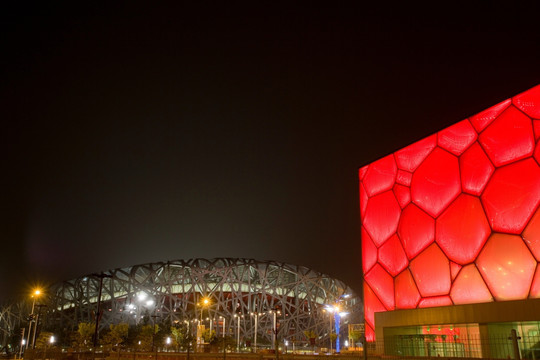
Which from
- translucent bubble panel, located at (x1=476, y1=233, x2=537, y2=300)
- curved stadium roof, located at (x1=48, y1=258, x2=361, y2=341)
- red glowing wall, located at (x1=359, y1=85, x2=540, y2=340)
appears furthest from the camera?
curved stadium roof, located at (x1=48, y1=258, x2=361, y2=341)

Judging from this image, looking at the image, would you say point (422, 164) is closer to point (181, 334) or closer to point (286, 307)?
point (181, 334)

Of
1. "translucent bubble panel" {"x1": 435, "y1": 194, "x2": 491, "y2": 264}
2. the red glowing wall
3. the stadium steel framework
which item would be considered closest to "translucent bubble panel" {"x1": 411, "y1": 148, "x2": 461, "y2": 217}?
the red glowing wall

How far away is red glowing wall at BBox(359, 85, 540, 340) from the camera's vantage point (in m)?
20.2

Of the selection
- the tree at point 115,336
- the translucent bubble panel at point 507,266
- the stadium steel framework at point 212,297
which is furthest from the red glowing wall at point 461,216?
the stadium steel framework at point 212,297

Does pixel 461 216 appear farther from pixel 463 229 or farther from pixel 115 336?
pixel 115 336

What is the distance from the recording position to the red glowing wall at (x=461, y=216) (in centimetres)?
2017

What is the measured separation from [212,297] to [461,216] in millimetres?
64667

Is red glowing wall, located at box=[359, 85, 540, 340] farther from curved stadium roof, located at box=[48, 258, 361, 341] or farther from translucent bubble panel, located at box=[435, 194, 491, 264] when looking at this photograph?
curved stadium roof, located at box=[48, 258, 361, 341]

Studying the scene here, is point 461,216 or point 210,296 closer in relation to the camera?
point 461,216

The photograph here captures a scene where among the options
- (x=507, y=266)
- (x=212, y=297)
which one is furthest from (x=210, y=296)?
(x=507, y=266)

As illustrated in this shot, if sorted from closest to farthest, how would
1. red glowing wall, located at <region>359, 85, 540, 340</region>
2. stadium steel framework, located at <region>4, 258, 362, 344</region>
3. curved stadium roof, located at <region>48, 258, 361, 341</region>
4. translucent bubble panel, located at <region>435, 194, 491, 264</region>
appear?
red glowing wall, located at <region>359, 85, 540, 340</region>
translucent bubble panel, located at <region>435, 194, 491, 264</region>
stadium steel framework, located at <region>4, 258, 362, 344</region>
curved stadium roof, located at <region>48, 258, 361, 341</region>

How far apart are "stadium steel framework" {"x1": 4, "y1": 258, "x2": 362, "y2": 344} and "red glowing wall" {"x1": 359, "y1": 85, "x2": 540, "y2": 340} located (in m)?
54.5

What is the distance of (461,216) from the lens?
22.7 meters

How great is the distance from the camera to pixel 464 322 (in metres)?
21.0
